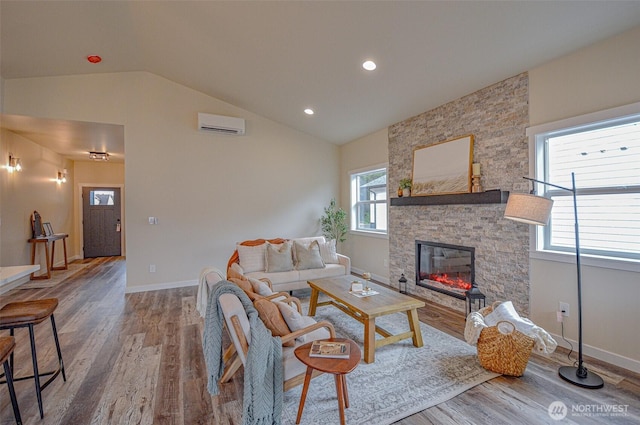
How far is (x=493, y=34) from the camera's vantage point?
266cm

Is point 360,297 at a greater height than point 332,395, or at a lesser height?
greater

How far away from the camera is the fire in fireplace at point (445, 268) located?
3.81 meters

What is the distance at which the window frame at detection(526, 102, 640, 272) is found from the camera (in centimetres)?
243

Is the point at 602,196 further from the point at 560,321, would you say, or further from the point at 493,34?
the point at 493,34

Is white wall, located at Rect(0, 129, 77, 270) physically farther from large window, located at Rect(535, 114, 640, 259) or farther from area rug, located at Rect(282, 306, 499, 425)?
large window, located at Rect(535, 114, 640, 259)

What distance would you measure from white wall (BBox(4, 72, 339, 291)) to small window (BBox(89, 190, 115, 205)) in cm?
447

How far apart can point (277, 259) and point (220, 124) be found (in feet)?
8.89

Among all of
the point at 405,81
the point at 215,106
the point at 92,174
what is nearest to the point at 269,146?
the point at 215,106

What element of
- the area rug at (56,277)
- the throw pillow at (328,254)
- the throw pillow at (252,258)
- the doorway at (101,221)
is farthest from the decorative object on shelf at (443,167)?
the doorway at (101,221)

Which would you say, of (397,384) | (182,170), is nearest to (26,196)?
(182,170)

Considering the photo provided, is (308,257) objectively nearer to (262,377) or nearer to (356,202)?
(356,202)

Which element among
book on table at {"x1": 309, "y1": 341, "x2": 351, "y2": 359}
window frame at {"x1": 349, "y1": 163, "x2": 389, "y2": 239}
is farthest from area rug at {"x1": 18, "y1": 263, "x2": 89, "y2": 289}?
book on table at {"x1": 309, "y1": 341, "x2": 351, "y2": 359}

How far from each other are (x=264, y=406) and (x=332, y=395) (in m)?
0.63

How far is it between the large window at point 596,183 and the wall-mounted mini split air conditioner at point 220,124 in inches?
177
